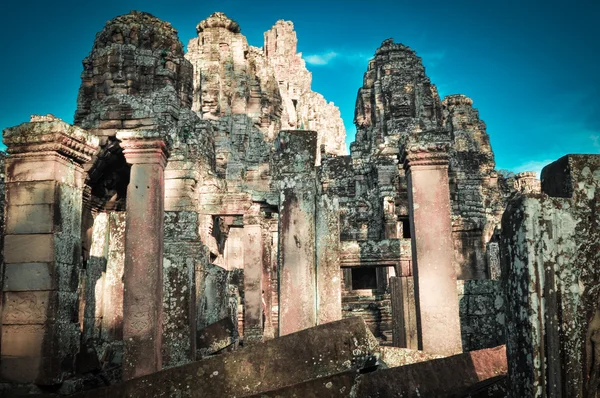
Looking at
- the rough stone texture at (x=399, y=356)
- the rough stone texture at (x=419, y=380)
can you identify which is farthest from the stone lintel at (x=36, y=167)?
the rough stone texture at (x=399, y=356)

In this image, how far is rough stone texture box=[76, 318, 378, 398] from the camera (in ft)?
11.6

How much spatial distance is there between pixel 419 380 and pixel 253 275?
438 inches

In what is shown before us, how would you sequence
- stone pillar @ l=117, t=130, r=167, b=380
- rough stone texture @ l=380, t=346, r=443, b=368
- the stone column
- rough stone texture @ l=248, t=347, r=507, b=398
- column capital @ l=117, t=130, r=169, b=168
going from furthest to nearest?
the stone column
column capital @ l=117, t=130, r=169, b=168
stone pillar @ l=117, t=130, r=167, b=380
rough stone texture @ l=380, t=346, r=443, b=368
rough stone texture @ l=248, t=347, r=507, b=398

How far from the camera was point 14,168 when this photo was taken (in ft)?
21.2

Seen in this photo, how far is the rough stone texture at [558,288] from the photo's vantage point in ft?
9.20

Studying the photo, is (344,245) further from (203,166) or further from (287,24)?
→ (287,24)

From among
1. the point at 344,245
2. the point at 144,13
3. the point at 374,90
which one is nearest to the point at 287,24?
the point at 374,90

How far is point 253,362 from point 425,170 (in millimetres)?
4281

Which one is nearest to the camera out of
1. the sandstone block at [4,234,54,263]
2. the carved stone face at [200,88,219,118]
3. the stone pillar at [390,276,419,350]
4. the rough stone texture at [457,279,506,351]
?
the sandstone block at [4,234,54,263]

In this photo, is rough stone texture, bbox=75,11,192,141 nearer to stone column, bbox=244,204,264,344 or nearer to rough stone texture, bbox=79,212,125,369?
stone column, bbox=244,204,264,344

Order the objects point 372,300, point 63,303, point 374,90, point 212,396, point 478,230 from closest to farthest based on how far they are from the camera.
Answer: point 212,396, point 63,303, point 478,230, point 372,300, point 374,90

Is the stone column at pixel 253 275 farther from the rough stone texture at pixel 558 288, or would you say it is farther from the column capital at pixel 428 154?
the rough stone texture at pixel 558 288

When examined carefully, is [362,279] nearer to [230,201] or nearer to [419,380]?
[230,201]

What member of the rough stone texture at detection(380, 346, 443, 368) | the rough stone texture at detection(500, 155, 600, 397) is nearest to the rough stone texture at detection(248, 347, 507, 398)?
the rough stone texture at detection(500, 155, 600, 397)
